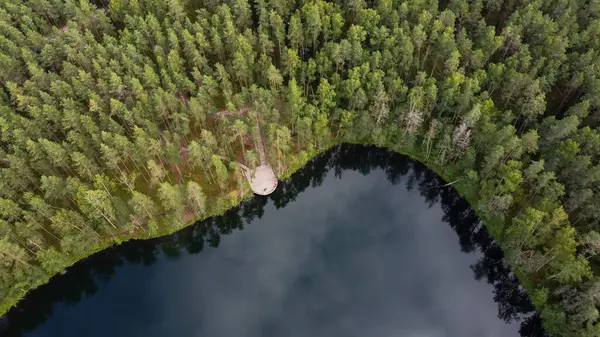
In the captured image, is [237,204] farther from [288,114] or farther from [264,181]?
[288,114]

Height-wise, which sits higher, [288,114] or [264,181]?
[288,114]

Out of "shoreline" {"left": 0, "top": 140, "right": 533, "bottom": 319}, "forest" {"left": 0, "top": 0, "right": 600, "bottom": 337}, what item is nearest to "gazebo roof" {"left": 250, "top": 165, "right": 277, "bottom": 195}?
"shoreline" {"left": 0, "top": 140, "right": 533, "bottom": 319}

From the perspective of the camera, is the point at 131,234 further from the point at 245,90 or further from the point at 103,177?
the point at 245,90

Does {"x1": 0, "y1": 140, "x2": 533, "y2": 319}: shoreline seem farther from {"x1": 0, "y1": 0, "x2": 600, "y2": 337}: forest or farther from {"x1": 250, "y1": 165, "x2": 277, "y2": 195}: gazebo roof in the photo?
{"x1": 250, "y1": 165, "x2": 277, "y2": 195}: gazebo roof

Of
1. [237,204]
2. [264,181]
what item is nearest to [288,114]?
[264,181]

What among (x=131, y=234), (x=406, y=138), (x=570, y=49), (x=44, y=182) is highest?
(x=570, y=49)

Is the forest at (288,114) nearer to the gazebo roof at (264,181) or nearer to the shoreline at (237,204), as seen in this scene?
the shoreline at (237,204)

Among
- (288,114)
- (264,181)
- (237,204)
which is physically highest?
(288,114)

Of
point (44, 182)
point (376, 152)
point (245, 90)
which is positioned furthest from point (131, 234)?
point (376, 152)
